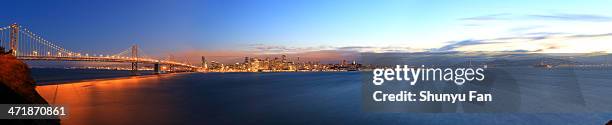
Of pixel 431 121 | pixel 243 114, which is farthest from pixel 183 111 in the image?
pixel 431 121

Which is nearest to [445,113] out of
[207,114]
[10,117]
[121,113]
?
[207,114]

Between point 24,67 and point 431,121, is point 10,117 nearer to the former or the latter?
point 24,67

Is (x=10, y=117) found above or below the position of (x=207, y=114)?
above

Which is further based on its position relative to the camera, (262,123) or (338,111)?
(338,111)

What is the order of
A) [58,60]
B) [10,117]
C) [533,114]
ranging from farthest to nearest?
[58,60] → [533,114] → [10,117]

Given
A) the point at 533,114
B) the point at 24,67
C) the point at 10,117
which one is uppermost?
the point at 24,67

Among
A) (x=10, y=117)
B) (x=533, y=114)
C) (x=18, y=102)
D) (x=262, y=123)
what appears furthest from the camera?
(x=533, y=114)
